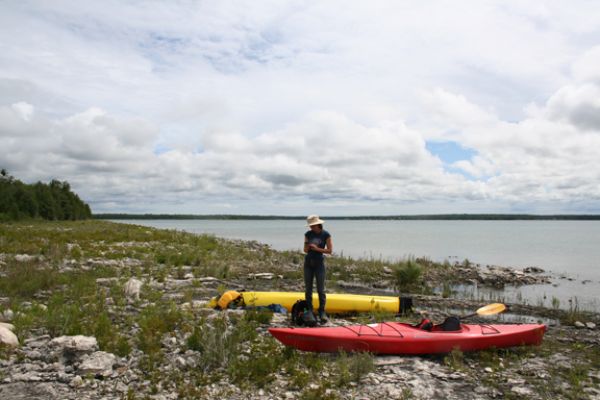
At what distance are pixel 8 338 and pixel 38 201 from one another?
2695 inches

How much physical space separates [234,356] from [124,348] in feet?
5.65

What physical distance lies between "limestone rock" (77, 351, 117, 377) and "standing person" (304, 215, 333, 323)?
4.27 metres

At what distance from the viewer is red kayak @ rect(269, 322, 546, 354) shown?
767 cm

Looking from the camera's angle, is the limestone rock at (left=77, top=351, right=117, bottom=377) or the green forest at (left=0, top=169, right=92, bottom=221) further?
the green forest at (left=0, top=169, right=92, bottom=221)

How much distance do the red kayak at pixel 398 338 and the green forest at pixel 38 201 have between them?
55.8m

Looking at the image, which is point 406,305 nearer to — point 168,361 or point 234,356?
point 234,356

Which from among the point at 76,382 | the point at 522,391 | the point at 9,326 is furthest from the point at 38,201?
the point at 522,391

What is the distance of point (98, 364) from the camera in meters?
6.27

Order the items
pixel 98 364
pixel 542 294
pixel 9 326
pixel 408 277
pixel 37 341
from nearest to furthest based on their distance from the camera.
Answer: pixel 98 364 < pixel 37 341 < pixel 9 326 < pixel 408 277 < pixel 542 294

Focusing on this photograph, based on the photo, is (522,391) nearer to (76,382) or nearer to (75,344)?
(76,382)

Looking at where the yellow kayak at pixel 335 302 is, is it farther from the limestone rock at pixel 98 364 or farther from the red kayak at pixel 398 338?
the limestone rock at pixel 98 364

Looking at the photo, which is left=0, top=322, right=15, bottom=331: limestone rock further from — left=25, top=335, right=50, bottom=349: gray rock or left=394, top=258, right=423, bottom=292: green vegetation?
left=394, top=258, right=423, bottom=292: green vegetation

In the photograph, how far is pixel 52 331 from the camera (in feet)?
24.7

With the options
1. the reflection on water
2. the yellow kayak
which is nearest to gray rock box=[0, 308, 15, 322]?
the yellow kayak
